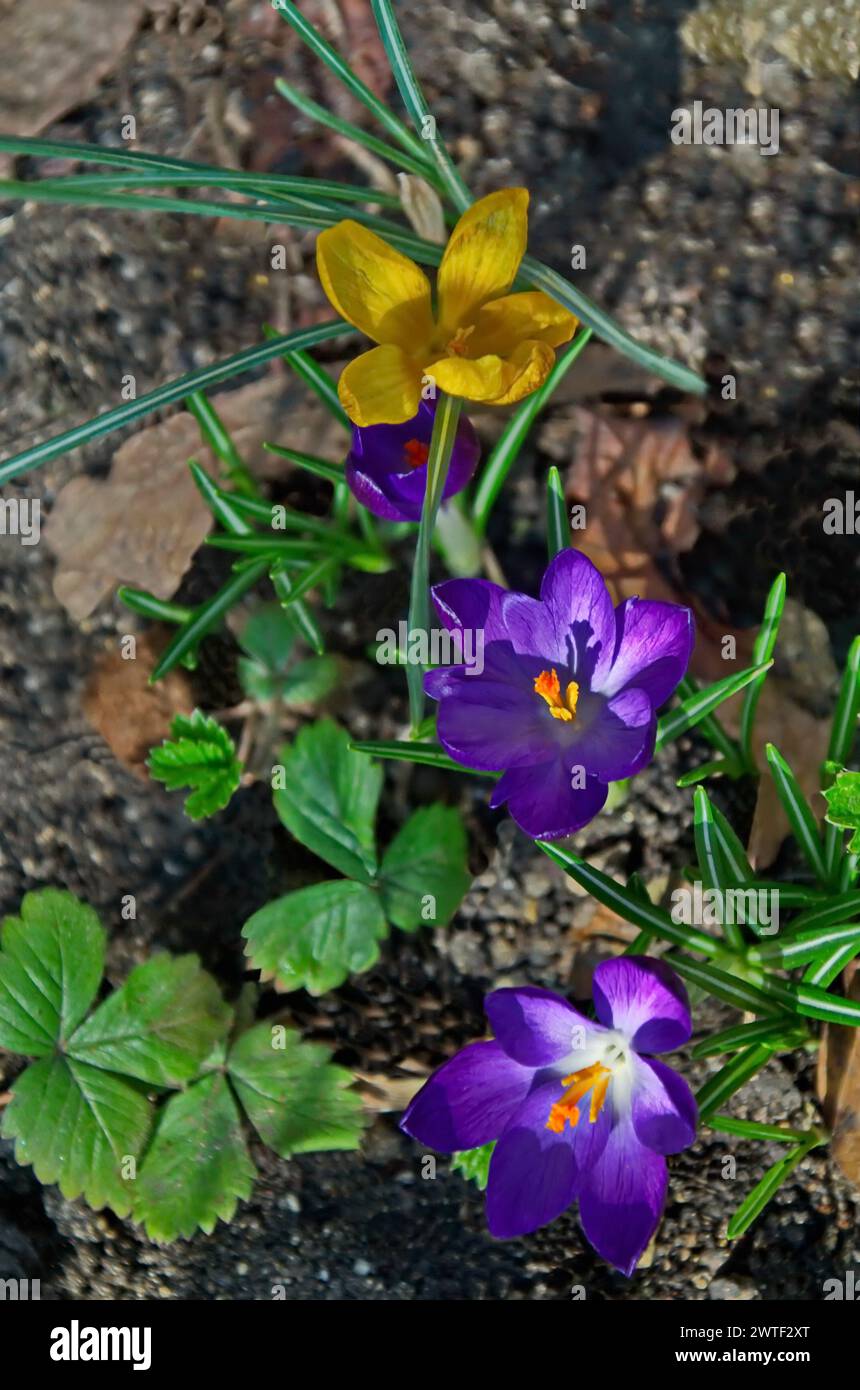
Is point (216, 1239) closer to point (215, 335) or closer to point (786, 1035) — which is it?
point (786, 1035)

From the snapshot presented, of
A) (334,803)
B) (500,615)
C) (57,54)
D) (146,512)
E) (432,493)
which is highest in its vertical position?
(57,54)

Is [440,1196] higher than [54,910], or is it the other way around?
[54,910]

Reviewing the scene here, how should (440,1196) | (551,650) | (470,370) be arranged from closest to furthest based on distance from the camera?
(470,370)
(551,650)
(440,1196)

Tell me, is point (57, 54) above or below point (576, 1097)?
above

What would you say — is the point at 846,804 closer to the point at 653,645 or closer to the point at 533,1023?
the point at 653,645

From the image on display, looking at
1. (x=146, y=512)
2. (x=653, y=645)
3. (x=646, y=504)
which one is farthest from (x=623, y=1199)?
(x=146, y=512)

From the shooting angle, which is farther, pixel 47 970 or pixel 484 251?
pixel 47 970

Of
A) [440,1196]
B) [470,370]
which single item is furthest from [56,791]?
[470,370]
